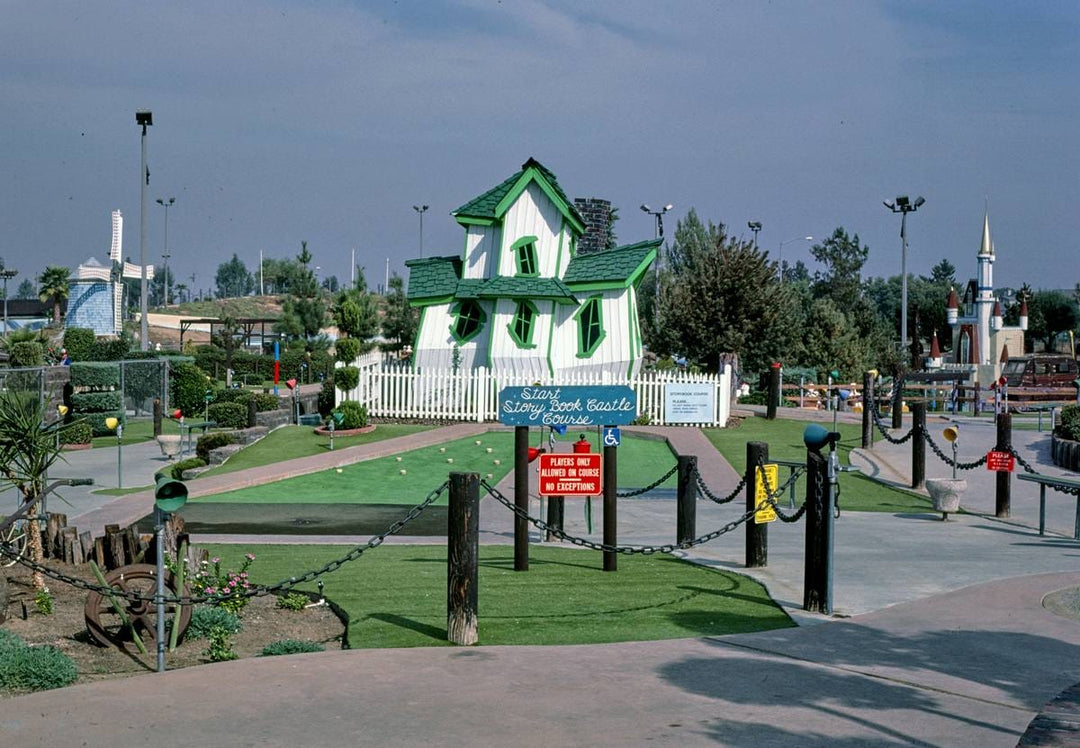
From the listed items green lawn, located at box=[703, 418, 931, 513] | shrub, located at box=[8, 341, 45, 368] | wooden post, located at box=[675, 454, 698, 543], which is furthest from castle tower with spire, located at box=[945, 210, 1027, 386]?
wooden post, located at box=[675, 454, 698, 543]

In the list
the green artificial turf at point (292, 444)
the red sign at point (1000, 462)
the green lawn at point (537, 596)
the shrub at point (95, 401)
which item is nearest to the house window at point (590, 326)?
the green artificial turf at point (292, 444)

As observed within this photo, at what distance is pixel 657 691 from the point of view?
7.45 m

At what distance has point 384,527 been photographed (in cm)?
1617

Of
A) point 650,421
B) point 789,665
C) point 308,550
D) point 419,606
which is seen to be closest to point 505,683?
point 789,665

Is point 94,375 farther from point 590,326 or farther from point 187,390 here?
point 590,326

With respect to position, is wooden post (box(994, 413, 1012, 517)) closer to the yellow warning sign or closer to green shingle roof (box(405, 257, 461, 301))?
the yellow warning sign

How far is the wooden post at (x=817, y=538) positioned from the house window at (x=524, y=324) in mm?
24084

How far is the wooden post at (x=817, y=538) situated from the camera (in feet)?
33.2

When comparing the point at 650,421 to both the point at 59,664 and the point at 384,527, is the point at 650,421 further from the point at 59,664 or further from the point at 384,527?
the point at 59,664

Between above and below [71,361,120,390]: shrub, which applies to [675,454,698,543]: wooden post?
below

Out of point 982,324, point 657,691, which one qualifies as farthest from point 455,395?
point 982,324

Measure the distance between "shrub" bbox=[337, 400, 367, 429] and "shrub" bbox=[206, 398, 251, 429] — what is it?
3.35 meters

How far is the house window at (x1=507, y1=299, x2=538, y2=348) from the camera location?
A: 34.3 metres

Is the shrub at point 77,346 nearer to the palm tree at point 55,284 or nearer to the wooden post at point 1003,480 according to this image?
the wooden post at point 1003,480
